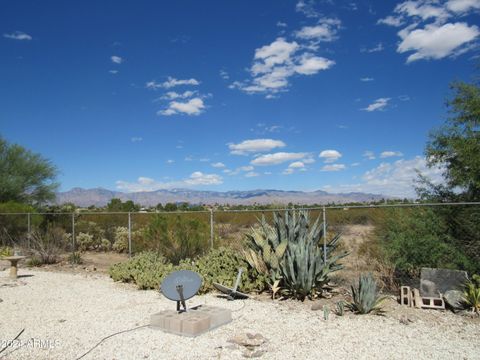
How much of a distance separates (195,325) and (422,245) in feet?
18.0

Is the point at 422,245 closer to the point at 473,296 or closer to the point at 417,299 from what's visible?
the point at 417,299

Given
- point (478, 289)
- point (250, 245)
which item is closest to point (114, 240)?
point (250, 245)

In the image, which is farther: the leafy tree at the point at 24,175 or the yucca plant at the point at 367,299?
the leafy tree at the point at 24,175

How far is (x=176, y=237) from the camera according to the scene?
13.4 meters

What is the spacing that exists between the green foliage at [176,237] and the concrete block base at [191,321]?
6101 mm

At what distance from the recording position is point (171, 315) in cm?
670

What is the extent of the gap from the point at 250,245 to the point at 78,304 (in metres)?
3.86

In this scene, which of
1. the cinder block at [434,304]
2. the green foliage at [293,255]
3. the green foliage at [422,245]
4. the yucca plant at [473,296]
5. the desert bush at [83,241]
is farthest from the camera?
the desert bush at [83,241]

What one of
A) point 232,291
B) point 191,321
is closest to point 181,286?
point 191,321

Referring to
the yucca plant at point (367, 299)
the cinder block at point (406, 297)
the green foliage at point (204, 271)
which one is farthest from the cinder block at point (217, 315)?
the cinder block at point (406, 297)

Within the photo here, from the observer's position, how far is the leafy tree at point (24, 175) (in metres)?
21.5

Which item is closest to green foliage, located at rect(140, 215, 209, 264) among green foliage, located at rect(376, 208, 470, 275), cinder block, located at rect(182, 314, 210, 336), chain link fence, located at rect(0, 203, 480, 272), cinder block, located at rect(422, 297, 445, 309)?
chain link fence, located at rect(0, 203, 480, 272)

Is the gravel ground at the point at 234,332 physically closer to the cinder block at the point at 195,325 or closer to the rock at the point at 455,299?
the cinder block at the point at 195,325

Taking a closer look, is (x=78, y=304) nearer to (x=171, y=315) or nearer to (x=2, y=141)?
(x=171, y=315)
